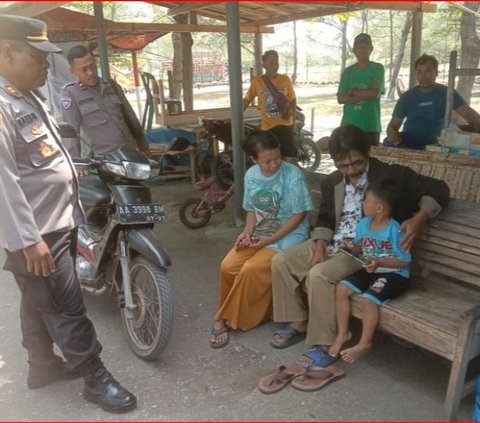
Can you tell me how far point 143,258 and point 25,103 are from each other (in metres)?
1.11

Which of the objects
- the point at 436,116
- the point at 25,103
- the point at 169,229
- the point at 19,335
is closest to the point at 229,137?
the point at 169,229

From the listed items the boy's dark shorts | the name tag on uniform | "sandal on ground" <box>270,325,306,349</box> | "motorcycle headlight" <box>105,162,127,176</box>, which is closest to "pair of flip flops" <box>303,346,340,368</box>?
"sandal on ground" <box>270,325,306,349</box>

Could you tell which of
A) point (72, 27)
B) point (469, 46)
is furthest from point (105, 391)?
point (469, 46)

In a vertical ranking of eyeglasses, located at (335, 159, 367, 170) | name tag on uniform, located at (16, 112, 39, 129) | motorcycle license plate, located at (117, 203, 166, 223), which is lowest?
motorcycle license plate, located at (117, 203, 166, 223)

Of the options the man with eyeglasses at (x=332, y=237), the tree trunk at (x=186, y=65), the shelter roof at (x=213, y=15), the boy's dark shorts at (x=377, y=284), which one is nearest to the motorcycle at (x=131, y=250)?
the man with eyeglasses at (x=332, y=237)

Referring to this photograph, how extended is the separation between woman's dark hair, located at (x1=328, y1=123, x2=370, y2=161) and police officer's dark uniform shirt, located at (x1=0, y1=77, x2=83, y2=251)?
145cm

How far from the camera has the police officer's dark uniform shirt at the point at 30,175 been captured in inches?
82.3

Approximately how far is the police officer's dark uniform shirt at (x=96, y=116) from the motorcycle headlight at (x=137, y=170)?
2.99 ft

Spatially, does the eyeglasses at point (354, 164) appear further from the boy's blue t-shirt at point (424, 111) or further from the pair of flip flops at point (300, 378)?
the boy's blue t-shirt at point (424, 111)

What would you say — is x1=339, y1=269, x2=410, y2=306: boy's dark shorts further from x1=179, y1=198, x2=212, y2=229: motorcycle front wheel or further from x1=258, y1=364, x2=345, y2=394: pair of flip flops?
x1=179, y1=198, x2=212, y2=229: motorcycle front wheel

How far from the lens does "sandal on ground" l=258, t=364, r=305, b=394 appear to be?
2.59 metres

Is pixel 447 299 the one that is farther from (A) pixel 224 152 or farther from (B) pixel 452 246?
(A) pixel 224 152

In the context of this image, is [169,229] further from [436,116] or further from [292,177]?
[436,116]

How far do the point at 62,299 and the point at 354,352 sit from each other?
60.1 inches
